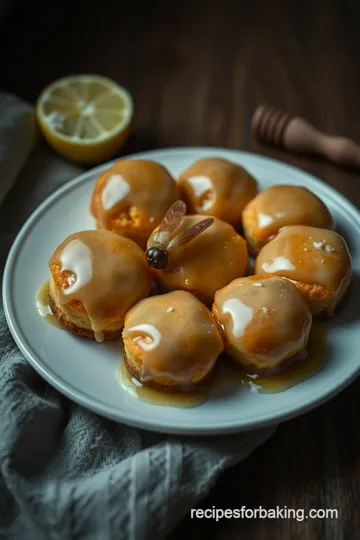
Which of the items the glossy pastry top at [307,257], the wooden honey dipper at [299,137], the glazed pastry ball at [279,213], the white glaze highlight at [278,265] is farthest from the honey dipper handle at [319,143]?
the white glaze highlight at [278,265]

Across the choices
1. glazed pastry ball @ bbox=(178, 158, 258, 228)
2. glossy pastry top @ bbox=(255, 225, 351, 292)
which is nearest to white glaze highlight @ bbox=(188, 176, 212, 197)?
glazed pastry ball @ bbox=(178, 158, 258, 228)

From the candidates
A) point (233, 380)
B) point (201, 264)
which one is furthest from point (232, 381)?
point (201, 264)

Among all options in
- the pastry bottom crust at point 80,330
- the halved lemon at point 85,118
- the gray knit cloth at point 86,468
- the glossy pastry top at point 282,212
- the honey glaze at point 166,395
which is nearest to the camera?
the gray knit cloth at point 86,468

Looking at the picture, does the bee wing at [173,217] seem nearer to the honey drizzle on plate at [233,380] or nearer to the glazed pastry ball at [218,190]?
the glazed pastry ball at [218,190]

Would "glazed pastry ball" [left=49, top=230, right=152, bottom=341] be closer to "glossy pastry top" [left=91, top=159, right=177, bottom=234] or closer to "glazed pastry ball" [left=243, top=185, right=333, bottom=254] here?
"glossy pastry top" [left=91, top=159, right=177, bottom=234]

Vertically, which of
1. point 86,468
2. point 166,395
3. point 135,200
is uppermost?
point 135,200

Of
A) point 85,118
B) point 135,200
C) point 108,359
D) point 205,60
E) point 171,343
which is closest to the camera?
point 171,343

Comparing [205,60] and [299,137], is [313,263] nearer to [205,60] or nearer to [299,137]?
[299,137]
